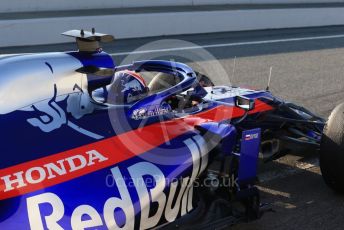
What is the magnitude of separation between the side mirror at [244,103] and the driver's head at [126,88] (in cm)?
78

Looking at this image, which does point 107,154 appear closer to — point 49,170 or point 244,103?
point 49,170

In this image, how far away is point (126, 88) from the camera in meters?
3.92

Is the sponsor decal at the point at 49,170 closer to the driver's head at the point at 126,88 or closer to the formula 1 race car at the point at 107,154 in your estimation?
the formula 1 race car at the point at 107,154

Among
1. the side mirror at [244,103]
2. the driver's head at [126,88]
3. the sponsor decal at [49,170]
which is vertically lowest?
the side mirror at [244,103]

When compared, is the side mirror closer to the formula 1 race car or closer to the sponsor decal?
the formula 1 race car

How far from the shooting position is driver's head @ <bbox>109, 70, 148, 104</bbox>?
12.8 ft

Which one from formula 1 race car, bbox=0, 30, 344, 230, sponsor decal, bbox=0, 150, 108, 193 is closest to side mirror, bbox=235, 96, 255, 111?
formula 1 race car, bbox=0, 30, 344, 230

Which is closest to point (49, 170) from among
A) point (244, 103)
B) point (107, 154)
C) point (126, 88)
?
point (107, 154)

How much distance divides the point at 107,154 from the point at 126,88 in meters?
0.98

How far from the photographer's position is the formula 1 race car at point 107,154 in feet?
9.07

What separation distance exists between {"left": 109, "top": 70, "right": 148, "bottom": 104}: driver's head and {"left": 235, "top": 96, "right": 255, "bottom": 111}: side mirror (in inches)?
30.8

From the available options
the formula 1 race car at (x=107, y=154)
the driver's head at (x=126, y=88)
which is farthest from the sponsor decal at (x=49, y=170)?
the driver's head at (x=126, y=88)

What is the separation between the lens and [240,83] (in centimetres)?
825

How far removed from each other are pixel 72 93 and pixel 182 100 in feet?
4.75
